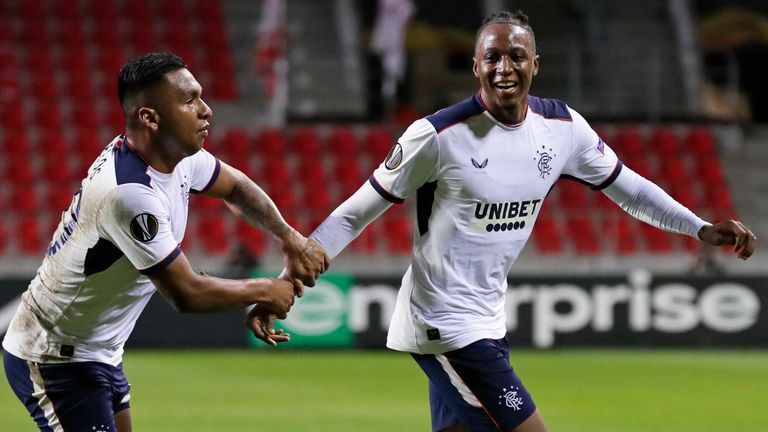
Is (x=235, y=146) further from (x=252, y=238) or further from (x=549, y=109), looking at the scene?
(x=549, y=109)

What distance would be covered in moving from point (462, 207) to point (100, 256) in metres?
1.56

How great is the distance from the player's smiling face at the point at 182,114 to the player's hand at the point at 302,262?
725mm

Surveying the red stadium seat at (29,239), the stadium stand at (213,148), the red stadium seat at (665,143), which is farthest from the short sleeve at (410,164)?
the red stadium seat at (665,143)

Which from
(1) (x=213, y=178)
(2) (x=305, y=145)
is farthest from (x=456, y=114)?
(2) (x=305, y=145)

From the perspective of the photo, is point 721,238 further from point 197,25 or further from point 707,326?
point 197,25

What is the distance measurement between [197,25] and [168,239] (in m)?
18.3

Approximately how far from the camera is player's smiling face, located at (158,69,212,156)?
493 cm

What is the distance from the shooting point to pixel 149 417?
430 inches

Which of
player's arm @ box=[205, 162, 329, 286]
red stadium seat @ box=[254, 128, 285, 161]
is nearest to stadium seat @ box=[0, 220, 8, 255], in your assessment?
red stadium seat @ box=[254, 128, 285, 161]

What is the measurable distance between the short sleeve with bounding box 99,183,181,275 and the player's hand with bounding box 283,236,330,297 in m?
0.76

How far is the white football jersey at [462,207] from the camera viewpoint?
18.0 ft

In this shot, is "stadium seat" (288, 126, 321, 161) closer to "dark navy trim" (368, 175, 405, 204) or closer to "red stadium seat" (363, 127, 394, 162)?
"red stadium seat" (363, 127, 394, 162)

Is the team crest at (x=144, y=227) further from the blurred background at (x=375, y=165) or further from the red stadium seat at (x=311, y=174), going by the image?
the red stadium seat at (x=311, y=174)

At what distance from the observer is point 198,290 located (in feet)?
16.1
